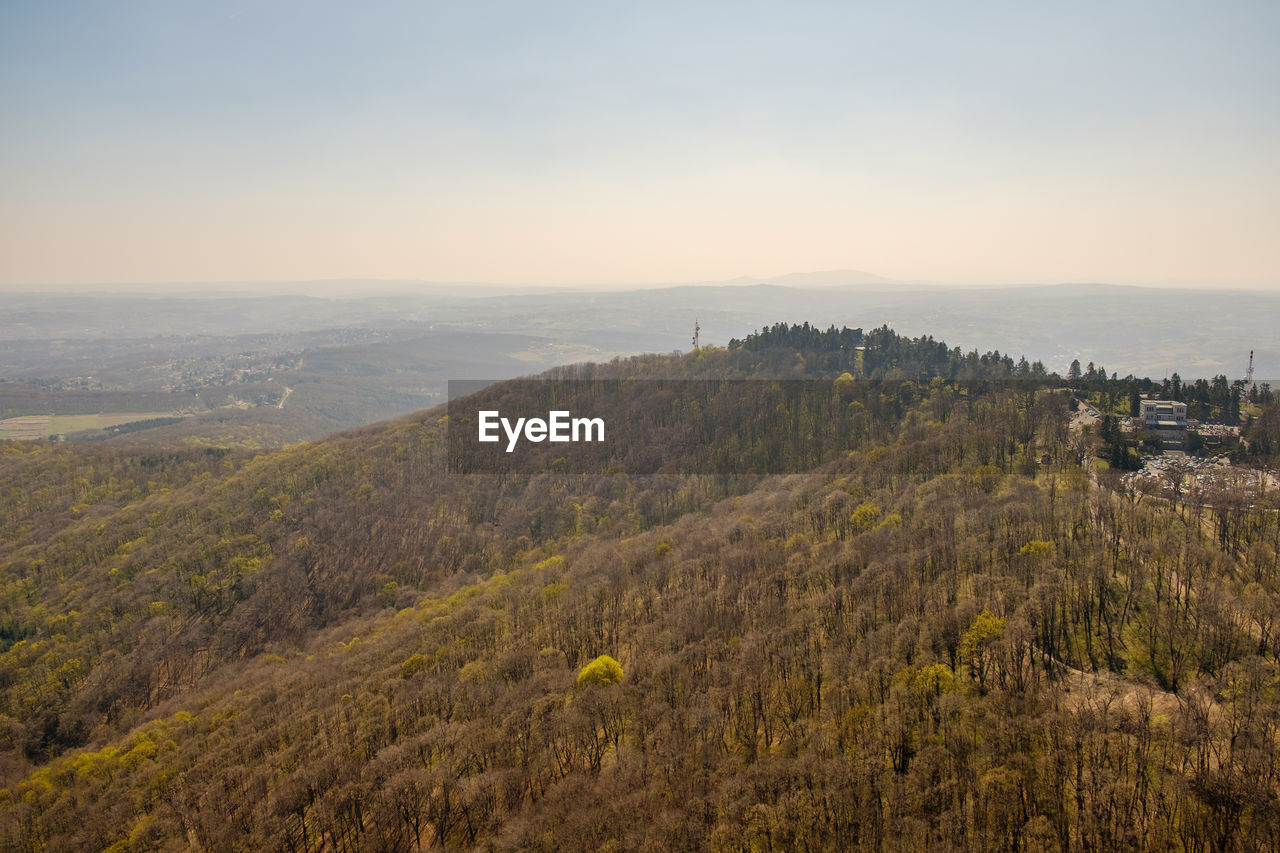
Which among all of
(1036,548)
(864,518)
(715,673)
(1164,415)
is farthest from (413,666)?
(1164,415)

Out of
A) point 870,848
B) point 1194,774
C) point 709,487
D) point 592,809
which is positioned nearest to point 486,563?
point 709,487

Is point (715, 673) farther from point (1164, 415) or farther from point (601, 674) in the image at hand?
point (1164, 415)

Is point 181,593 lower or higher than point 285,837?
lower

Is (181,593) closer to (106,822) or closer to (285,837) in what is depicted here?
(106,822)

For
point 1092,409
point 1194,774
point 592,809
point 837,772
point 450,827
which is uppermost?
point 1092,409

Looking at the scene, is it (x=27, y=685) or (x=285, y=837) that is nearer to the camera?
(x=285, y=837)

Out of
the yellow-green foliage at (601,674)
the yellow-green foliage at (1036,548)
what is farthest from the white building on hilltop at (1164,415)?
the yellow-green foliage at (601,674)

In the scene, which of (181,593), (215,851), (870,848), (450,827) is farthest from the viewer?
(181,593)
